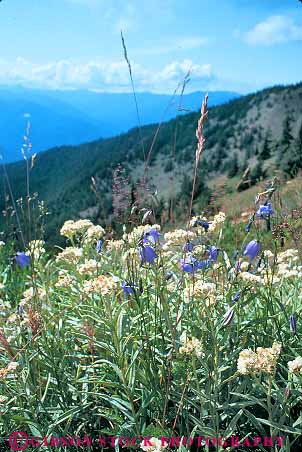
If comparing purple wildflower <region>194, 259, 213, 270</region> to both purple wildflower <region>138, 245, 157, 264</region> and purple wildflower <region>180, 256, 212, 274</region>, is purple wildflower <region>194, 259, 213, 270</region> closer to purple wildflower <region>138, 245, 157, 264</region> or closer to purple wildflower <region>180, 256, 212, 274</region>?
purple wildflower <region>180, 256, 212, 274</region>

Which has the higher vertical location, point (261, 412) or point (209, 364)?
point (209, 364)

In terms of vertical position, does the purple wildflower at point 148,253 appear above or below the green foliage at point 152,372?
above

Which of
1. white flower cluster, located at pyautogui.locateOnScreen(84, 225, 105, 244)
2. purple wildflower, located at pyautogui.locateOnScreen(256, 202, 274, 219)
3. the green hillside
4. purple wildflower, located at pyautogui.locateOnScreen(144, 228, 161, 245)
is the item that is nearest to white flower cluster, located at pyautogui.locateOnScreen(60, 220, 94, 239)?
white flower cluster, located at pyautogui.locateOnScreen(84, 225, 105, 244)

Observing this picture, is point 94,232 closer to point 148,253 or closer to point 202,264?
point 148,253

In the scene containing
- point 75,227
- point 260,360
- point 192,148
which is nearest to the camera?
point 260,360

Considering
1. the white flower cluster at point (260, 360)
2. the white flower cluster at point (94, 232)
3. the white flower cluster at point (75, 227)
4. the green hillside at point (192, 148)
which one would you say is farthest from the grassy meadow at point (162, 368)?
the green hillside at point (192, 148)

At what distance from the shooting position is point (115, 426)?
289 cm

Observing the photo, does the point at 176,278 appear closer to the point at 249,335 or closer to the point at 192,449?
the point at 249,335

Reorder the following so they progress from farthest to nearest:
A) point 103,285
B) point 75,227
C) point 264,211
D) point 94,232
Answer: point 75,227, point 94,232, point 264,211, point 103,285

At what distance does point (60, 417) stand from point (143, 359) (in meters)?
0.61

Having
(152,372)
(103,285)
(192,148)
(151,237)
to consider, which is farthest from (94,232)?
(192,148)

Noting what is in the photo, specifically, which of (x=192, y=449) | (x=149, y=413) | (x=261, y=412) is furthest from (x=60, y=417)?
(x=261, y=412)

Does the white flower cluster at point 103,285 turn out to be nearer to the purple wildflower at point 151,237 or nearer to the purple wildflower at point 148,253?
the purple wildflower at point 148,253

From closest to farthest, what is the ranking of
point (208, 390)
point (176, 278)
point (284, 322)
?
point (208, 390), point (284, 322), point (176, 278)
